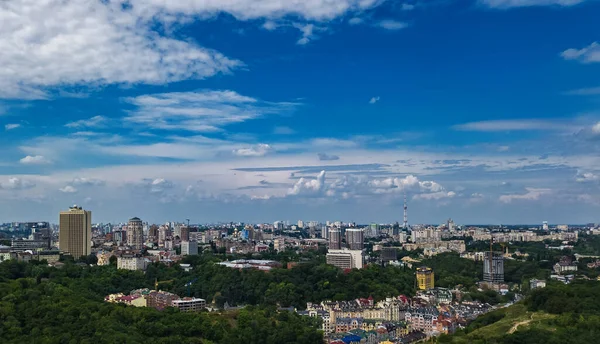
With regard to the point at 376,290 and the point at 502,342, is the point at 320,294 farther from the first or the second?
the point at 502,342

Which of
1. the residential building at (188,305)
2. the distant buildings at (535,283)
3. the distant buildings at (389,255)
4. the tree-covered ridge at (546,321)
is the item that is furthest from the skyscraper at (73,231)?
the tree-covered ridge at (546,321)

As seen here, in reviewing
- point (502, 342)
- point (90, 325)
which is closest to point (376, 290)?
point (502, 342)

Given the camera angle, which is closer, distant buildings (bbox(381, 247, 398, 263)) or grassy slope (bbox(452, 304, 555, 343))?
grassy slope (bbox(452, 304, 555, 343))

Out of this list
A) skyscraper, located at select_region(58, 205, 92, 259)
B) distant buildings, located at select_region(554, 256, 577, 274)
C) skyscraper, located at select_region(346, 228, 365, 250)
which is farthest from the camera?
skyscraper, located at select_region(346, 228, 365, 250)

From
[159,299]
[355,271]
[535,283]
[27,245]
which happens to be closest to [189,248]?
[27,245]

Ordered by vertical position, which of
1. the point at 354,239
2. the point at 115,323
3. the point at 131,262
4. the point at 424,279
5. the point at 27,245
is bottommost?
the point at 424,279

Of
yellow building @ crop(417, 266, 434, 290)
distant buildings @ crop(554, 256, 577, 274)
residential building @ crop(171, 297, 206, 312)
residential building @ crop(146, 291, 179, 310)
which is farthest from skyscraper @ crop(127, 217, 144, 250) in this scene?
distant buildings @ crop(554, 256, 577, 274)

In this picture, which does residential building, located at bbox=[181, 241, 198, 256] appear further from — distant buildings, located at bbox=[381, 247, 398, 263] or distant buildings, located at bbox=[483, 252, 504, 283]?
distant buildings, located at bbox=[483, 252, 504, 283]

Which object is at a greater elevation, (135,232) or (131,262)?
(135,232)

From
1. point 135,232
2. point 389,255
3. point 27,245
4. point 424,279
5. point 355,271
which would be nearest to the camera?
point 355,271

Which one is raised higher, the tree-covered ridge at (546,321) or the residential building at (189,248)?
the residential building at (189,248)

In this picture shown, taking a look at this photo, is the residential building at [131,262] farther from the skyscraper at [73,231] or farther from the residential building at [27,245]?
the residential building at [27,245]

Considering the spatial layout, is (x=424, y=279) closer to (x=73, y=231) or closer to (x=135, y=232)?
(x=73, y=231)
